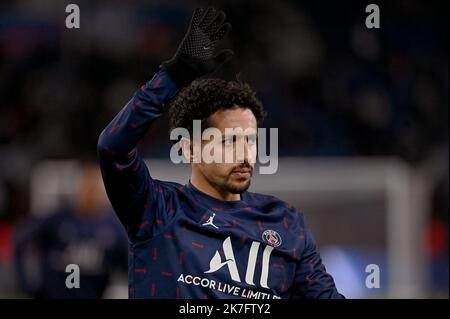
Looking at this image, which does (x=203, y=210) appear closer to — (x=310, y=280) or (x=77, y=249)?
(x=310, y=280)

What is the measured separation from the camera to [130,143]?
9.66 feet

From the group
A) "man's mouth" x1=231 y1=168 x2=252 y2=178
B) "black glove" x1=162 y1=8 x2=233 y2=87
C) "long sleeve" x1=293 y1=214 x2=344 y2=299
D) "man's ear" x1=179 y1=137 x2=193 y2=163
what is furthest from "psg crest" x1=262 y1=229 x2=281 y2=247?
"black glove" x1=162 y1=8 x2=233 y2=87

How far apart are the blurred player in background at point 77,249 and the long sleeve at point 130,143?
11.2ft

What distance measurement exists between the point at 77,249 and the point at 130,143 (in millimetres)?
3694

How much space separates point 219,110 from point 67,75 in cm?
750

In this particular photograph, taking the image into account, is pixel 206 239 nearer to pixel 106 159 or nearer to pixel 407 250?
pixel 106 159

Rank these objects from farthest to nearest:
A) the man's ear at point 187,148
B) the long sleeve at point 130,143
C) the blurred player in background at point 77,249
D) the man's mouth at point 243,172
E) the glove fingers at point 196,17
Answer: the blurred player in background at point 77,249 < the man's ear at point 187,148 < the man's mouth at point 243,172 < the glove fingers at point 196,17 < the long sleeve at point 130,143

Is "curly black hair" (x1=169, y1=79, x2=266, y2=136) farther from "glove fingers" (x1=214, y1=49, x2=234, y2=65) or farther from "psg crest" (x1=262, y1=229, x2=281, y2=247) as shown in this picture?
"psg crest" (x1=262, y1=229, x2=281, y2=247)

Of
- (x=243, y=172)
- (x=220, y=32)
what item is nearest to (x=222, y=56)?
(x=220, y=32)

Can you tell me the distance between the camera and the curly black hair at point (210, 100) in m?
3.30

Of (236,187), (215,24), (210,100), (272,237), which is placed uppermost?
(215,24)

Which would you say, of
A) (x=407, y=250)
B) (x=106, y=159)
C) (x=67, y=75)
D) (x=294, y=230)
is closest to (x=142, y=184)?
(x=106, y=159)

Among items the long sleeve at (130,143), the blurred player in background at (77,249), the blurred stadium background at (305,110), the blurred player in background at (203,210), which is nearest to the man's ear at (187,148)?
the blurred player in background at (203,210)

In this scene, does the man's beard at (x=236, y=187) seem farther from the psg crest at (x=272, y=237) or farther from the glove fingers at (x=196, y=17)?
the glove fingers at (x=196, y=17)
